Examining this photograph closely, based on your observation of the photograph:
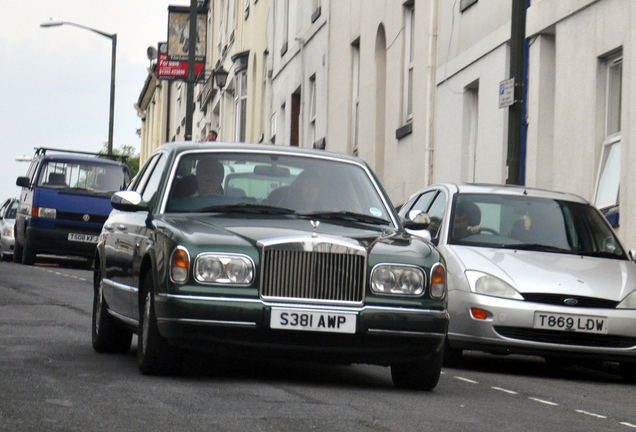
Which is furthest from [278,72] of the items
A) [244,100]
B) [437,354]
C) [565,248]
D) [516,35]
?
[437,354]

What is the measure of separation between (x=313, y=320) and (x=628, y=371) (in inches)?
149

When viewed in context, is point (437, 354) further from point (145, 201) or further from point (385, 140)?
point (385, 140)

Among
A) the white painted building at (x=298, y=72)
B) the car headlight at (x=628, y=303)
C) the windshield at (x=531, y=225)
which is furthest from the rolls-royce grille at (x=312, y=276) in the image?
the white painted building at (x=298, y=72)

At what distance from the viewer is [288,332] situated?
875cm

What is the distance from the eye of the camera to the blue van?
91.3ft

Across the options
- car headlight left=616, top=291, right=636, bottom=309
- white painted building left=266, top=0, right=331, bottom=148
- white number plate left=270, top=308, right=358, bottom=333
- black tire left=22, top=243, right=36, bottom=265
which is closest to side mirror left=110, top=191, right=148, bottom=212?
white number plate left=270, top=308, right=358, bottom=333

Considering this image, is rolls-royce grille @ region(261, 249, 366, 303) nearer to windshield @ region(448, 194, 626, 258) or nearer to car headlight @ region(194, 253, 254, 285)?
car headlight @ region(194, 253, 254, 285)

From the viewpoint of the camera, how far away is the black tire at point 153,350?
8961mm

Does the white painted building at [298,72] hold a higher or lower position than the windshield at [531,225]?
higher

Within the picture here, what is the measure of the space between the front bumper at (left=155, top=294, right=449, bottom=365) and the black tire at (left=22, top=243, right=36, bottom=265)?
20.2m

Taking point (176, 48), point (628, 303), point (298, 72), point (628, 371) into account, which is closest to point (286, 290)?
point (628, 303)

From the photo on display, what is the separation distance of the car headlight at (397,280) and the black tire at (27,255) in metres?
20.4

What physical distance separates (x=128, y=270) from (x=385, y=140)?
659 inches

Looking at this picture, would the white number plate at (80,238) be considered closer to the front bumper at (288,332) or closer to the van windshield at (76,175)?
the van windshield at (76,175)
